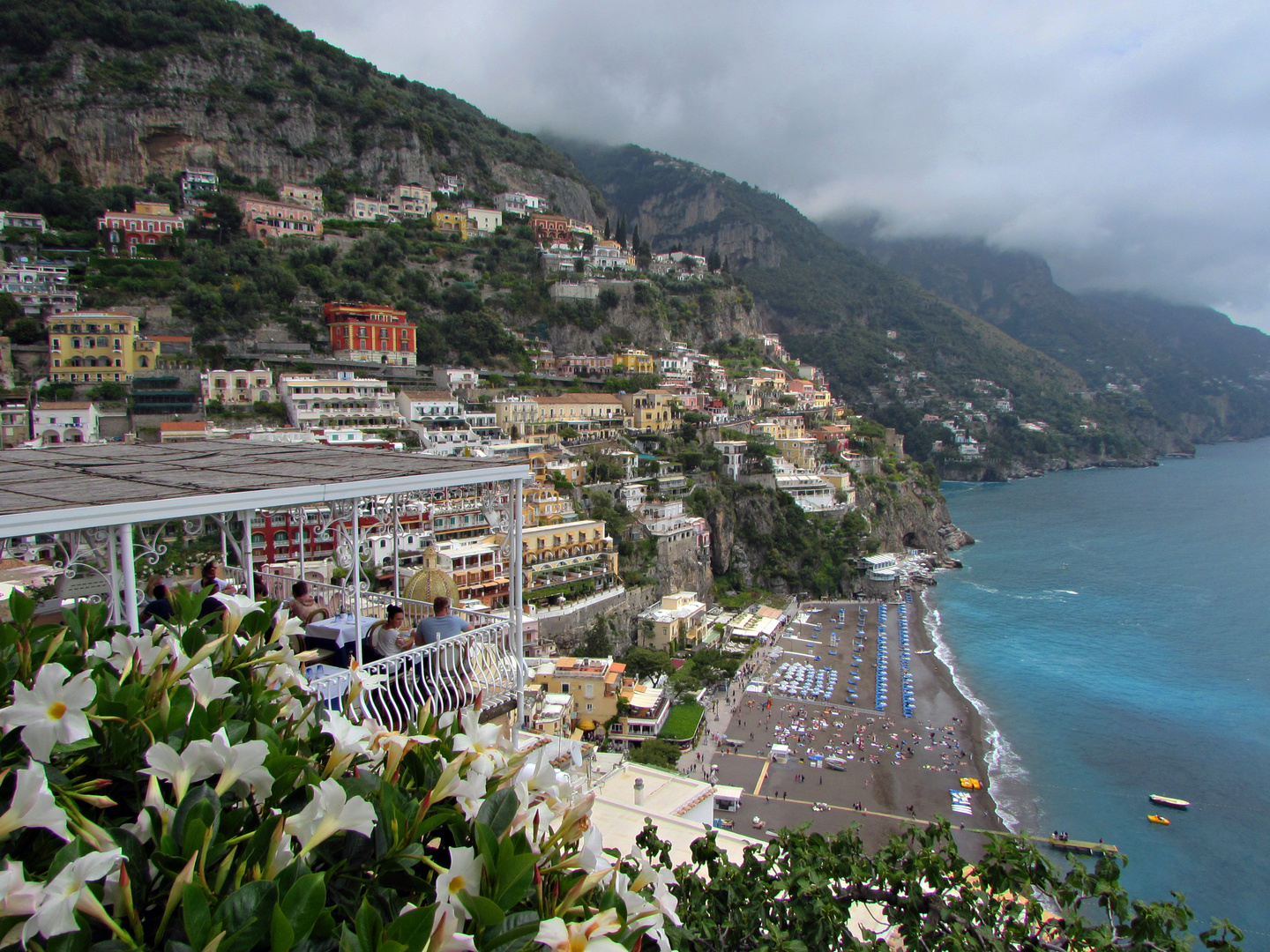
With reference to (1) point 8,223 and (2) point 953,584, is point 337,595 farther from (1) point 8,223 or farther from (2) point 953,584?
(1) point 8,223

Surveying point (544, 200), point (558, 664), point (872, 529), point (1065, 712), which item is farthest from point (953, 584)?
point (544, 200)

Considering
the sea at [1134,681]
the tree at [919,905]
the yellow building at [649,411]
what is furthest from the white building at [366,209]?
the tree at [919,905]

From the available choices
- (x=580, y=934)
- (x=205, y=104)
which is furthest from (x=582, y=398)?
(x=580, y=934)

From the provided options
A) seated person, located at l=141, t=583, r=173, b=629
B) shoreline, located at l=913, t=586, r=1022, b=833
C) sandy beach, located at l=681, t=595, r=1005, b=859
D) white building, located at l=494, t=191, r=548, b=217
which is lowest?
sandy beach, located at l=681, t=595, r=1005, b=859

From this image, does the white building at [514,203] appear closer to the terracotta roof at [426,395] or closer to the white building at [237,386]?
the terracotta roof at [426,395]

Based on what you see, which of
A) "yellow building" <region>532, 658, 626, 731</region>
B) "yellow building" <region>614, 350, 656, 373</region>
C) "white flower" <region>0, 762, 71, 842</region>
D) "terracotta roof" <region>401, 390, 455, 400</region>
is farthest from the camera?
"yellow building" <region>614, 350, 656, 373</region>

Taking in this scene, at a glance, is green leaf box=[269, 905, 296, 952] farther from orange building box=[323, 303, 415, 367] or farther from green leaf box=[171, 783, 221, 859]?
orange building box=[323, 303, 415, 367]

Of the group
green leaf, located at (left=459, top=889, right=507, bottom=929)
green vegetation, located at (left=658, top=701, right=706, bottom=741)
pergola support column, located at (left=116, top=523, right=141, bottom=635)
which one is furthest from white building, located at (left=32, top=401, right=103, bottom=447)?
green leaf, located at (left=459, top=889, right=507, bottom=929)
